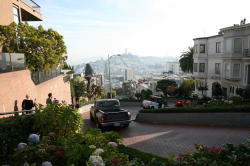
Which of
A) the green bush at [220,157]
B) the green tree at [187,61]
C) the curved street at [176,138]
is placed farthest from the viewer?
the green tree at [187,61]

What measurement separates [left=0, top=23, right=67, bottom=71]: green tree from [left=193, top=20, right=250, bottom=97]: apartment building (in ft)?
64.1

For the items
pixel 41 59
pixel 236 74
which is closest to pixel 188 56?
pixel 236 74

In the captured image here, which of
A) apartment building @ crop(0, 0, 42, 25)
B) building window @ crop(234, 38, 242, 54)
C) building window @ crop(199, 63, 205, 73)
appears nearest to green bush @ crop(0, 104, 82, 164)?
apartment building @ crop(0, 0, 42, 25)

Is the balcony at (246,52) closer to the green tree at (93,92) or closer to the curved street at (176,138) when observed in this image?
the curved street at (176,138)

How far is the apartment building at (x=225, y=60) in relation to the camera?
2333 cm

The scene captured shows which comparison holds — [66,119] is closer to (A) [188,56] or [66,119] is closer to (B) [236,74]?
(B) [236,74]

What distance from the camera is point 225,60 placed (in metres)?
26.3

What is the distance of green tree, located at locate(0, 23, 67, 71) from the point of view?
576 inches

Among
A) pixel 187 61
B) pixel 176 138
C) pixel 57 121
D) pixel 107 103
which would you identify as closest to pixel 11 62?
pixel 107 103

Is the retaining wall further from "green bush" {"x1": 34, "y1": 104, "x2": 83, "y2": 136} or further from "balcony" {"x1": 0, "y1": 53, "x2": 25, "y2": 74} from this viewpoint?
"balcony" {"x1": 0, "y1": 53, "x2": 25, "y2": 74}

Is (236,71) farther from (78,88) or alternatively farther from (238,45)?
(78,88)

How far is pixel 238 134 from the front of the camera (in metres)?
9.26

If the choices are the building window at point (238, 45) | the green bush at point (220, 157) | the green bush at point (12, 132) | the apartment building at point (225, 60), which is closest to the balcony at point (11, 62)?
the green bush at point (12, 132)

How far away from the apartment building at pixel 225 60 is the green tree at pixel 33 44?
19.5m
